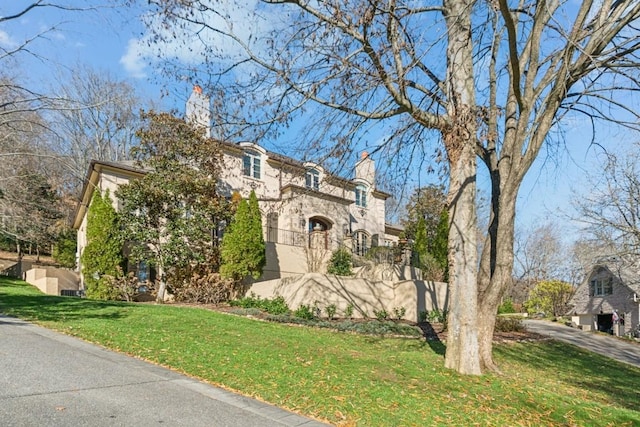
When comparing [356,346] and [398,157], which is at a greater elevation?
[398,157]

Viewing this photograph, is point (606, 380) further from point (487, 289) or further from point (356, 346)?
point (356, 346)

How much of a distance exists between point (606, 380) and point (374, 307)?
286 inches

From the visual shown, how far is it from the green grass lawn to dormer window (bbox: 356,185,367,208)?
16.1 m

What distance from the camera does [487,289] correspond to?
7863mm

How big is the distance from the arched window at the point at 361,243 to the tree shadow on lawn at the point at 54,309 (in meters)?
13.2

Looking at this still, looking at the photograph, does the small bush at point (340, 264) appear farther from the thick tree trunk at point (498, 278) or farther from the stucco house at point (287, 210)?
the thick tree trunk at point (498, 278)

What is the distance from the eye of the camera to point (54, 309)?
36.3 ft

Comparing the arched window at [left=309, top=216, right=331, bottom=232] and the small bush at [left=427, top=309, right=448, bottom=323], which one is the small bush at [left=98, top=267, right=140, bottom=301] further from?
the small bush at [left=427, top=309, right=448, bottom=323]

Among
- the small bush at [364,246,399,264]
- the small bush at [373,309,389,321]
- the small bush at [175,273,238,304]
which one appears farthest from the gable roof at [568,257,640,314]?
the small bush at [175,273,238,304]

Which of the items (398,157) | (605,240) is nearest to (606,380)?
(398,157)

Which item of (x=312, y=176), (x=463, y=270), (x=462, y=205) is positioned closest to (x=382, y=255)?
(x=312, y=176)

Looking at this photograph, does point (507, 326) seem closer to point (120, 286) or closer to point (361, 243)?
point (361, 243)

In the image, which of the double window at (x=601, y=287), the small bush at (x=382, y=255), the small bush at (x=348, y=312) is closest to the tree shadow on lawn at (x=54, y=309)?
the small bush at (x=348, y=312)

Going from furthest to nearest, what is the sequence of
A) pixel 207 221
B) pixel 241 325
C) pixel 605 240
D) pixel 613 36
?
1. pixel 605 240
2. pixel 207 221
3. pixel 241 325
4. pixel 613 36
